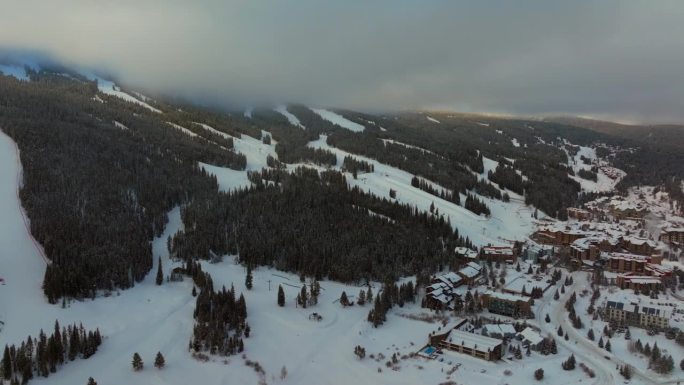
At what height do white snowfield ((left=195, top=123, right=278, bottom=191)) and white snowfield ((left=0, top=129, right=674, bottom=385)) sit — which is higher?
white snowfield ((left=195, top=123, right=278, bottom=191))

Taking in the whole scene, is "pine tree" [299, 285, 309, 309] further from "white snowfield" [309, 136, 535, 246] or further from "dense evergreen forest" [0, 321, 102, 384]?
"white snowfield" [309, 136, 535, 246]

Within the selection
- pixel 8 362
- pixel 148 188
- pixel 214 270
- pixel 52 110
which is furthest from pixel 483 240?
pixel 52 110

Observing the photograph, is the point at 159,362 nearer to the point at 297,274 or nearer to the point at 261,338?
the point at 261,338

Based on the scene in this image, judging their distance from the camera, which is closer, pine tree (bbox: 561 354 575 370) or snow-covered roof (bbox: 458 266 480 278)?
pine tree (bbox: 561 354 575 370)

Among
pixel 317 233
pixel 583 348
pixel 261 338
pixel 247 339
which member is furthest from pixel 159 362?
pixel 317 233

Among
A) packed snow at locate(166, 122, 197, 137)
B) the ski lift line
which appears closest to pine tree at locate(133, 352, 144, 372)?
the ski lift line
